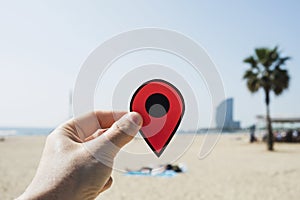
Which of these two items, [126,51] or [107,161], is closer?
[126,51]

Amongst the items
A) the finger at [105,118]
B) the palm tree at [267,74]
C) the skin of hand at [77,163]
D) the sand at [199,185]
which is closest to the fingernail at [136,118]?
the skin of hand at [77,163]

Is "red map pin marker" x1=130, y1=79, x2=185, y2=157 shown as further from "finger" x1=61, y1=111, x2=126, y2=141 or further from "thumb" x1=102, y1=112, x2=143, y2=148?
"finger" x1=61, y1=111, x2=126, y2=141

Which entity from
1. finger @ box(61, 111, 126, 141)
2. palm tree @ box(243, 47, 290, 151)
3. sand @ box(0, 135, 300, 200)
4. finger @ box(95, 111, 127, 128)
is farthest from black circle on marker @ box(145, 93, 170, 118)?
palm tree @ box(243, 47, 290, 151)

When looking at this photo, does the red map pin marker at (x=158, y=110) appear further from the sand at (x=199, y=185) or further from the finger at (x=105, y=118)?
the sand at (x=199, y=185)

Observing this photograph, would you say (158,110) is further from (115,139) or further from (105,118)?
(105,118)

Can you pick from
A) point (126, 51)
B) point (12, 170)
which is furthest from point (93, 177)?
point (12, 170)

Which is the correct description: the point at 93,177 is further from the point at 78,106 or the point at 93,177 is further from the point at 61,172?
the point at 78,106
